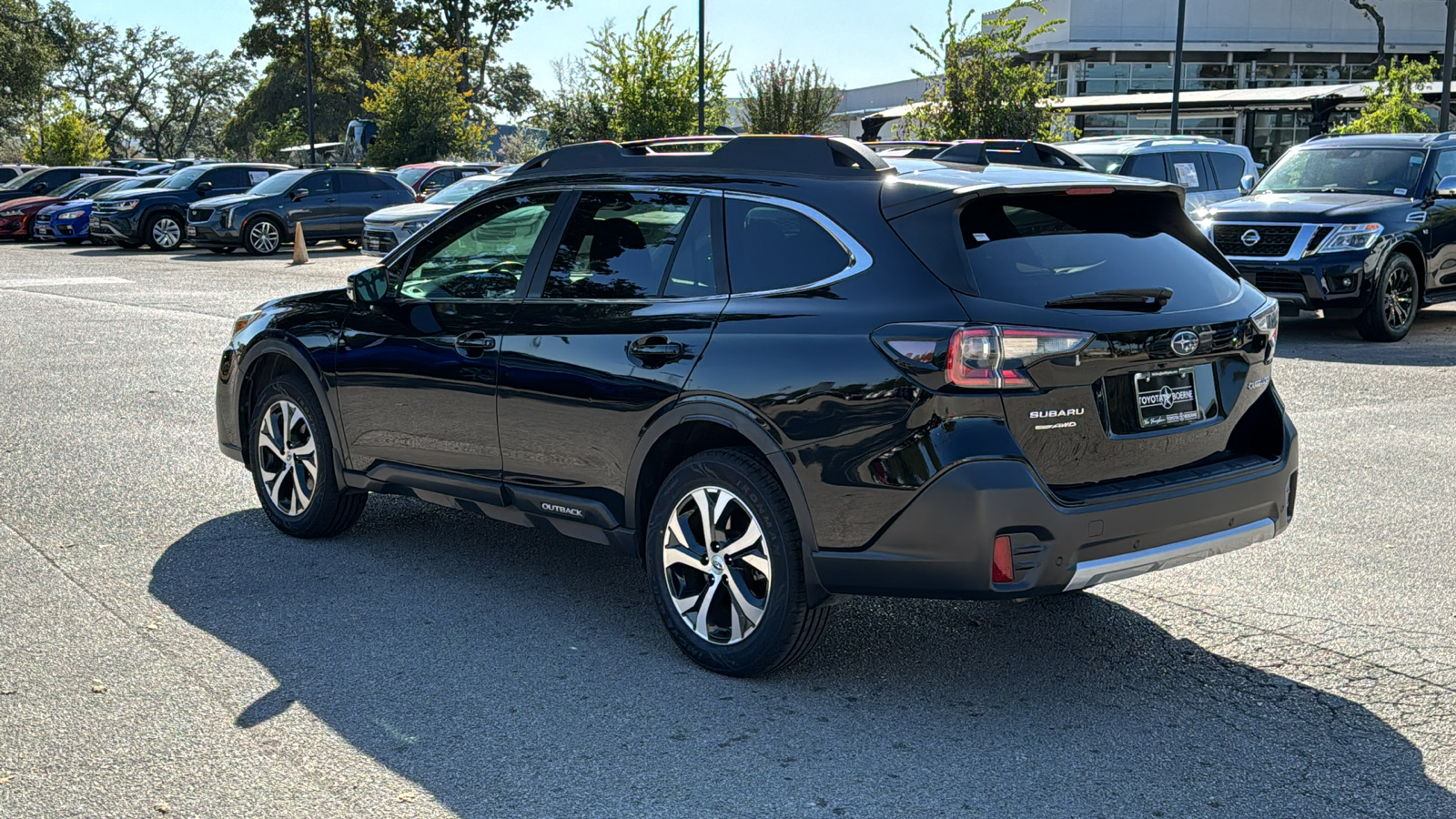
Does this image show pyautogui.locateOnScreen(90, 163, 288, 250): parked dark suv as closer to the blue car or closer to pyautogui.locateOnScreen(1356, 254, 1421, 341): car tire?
the blue car

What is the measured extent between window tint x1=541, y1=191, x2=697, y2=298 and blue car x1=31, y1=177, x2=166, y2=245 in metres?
28.7

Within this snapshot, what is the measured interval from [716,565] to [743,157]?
141cm

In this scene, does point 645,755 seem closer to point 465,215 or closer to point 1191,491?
point 1191,491

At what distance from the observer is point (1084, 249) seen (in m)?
4.65

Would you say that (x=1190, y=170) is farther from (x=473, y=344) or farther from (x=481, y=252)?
(x=473, y=344)

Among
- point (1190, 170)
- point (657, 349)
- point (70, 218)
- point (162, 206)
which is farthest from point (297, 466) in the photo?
point (70, 218)

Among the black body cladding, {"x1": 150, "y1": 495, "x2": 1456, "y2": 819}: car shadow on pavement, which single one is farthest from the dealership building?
{"x1": 150, "y1": 495, "x2": 1456, "y2": 819}: car shadow on pavement

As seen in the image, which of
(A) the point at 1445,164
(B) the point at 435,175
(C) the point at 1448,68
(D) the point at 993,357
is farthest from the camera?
(B) the point at 435,175

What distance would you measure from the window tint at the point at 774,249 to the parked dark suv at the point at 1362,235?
1004cm

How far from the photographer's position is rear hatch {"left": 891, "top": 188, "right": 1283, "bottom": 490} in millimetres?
4270

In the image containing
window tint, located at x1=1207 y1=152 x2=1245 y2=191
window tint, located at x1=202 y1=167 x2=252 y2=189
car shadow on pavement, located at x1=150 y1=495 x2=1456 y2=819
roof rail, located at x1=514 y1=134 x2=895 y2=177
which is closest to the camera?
car shadow on pavement, located at x1=150 y1=495 x2=1456 y2=819

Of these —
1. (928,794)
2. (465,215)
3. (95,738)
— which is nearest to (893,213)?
(928,794)

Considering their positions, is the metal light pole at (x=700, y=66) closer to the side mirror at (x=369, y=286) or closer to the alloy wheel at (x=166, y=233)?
the alloy wheel at (x=166, y=233)

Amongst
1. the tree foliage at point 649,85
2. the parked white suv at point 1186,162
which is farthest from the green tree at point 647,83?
the parked white suv at point 1186,162
